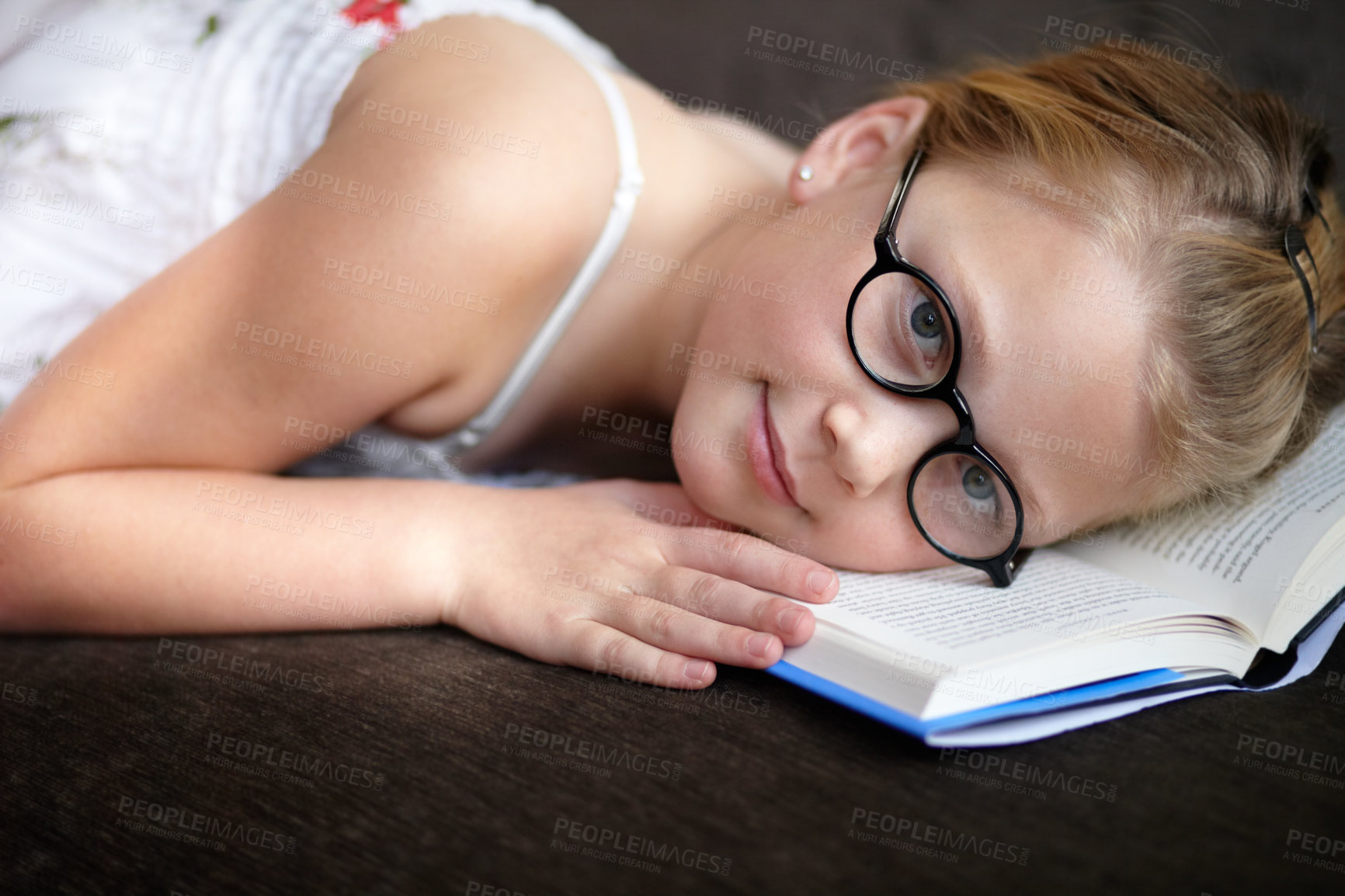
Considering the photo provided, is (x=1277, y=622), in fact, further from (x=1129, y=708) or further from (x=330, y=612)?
(x=330, y=612)

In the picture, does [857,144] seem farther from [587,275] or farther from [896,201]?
[587,275]

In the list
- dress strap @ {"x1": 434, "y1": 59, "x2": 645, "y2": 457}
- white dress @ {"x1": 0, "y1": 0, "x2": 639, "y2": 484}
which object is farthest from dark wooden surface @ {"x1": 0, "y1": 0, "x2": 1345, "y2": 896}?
white dress @ {"x1": 0, "y1": 0, "x2": 639, "y2": 484}

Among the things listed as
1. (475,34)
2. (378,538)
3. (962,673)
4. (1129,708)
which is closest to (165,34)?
(475,34)

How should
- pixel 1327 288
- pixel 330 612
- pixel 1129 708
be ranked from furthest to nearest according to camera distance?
pixel 1327 288 < pixel 330 612 < pixel 1129 708

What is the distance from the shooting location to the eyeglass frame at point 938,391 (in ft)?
2.48

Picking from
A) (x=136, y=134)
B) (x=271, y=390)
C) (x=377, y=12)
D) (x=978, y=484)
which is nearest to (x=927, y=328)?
(x=978, y=484)

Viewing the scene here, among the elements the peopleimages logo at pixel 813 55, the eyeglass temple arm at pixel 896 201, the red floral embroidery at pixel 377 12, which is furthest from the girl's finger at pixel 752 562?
the peopleimages logo at pixel 813 55

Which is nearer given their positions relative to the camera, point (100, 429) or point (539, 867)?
point (539, 867)

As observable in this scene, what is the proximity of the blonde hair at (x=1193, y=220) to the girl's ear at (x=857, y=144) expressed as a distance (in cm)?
4

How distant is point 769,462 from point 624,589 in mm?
173

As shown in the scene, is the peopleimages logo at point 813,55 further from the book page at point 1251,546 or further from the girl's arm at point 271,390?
the book page at point 1251,546

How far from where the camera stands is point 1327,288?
36.5 inches

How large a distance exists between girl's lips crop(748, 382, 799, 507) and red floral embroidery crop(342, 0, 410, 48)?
0.60 m

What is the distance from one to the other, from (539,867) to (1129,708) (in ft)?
1.44
